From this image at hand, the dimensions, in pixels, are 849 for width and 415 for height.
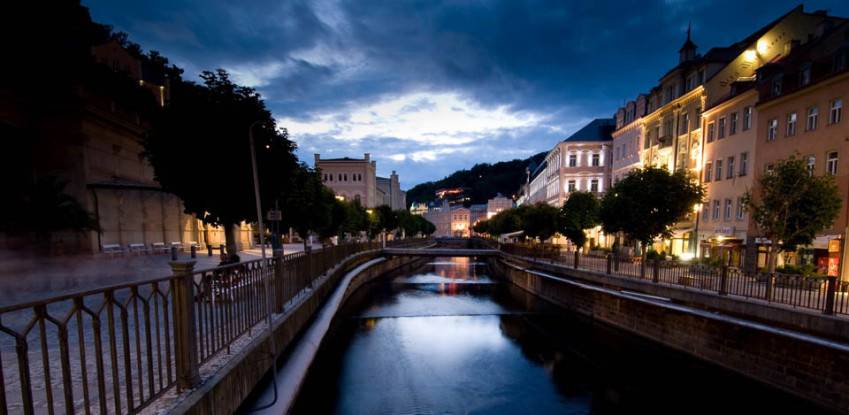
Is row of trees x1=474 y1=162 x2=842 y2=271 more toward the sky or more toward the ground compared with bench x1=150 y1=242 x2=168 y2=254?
more toward the sky

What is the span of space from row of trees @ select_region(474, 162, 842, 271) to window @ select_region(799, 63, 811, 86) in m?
4.60

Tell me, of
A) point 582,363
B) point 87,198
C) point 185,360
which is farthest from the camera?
point 87,198

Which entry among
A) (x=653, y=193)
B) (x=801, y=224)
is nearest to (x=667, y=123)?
(x=653, y=193)

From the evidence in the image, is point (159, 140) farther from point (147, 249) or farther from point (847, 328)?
point (847, 328)

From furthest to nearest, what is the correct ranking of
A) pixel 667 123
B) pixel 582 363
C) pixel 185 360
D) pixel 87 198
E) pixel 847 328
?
1. pixel 667 123
2. pixel 87 198
3. pixel 582 363
4. pixel 847 328
5. pixel 185 360

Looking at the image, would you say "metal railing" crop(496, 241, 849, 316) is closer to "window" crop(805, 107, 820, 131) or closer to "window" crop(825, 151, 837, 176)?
"window" crop(825, 151, 837, 176)

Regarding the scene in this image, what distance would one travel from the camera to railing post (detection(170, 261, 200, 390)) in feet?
14.6

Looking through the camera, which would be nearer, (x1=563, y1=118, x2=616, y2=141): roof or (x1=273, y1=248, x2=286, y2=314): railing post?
(x1=273, y1=248, x2=286, y2=314): railing post

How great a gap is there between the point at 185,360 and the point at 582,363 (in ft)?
46.5

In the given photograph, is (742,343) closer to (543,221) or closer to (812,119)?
→ (812,119)

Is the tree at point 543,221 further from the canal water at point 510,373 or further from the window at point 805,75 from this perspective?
the window at point 805,75

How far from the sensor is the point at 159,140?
10547 millimetres

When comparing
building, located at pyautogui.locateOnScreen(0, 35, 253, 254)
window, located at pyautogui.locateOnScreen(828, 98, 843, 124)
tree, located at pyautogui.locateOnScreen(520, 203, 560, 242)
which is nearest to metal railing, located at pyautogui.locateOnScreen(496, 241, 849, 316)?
window, located at pyautogui.locateOnScreen(828, 98, 843, 124)

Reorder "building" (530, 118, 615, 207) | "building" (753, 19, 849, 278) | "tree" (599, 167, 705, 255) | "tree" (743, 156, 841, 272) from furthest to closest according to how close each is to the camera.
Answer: "building" (530, 118, 615, 207), "tree" (599, 167, 705, 255), "building" (753, 19, 849, 278), "tree" (743, 156, 841, 272)
